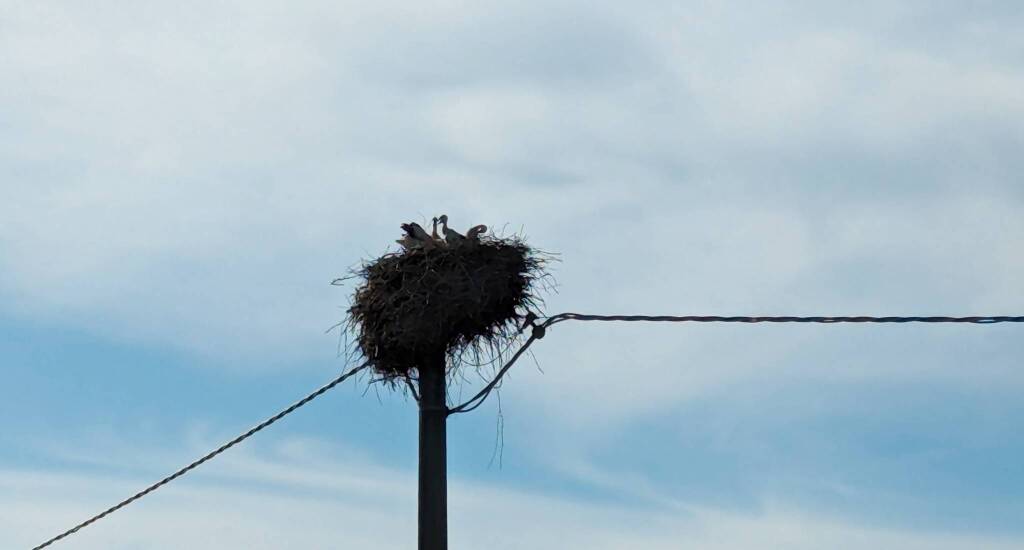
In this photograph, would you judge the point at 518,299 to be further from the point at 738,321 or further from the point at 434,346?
the point at 738,321

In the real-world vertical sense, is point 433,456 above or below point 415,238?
below

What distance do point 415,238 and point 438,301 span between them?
55 cm

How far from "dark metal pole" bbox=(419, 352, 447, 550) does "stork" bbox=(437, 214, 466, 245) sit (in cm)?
66

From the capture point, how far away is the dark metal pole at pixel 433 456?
7.32m

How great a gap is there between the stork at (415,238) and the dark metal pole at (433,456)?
66 centimetres

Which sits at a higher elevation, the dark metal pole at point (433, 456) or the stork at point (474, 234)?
the stork at point (474, 234)

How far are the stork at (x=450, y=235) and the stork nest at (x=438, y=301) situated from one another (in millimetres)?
65

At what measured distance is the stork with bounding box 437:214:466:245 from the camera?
802 centimetres

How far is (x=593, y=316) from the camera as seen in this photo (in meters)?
7.66

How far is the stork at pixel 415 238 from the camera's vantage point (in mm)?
8039

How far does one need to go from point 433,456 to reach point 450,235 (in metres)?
1.33

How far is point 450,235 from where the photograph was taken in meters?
8.08

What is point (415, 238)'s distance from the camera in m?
8.06

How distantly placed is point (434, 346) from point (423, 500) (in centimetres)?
85
